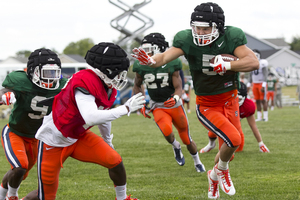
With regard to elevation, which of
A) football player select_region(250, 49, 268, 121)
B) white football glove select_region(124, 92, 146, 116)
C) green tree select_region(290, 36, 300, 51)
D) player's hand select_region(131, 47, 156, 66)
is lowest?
green tree select_region(290, 36, 300, 51)

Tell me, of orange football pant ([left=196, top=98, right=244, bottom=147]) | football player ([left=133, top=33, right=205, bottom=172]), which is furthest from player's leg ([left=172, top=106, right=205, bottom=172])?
orange football pant ([left=196, top=98, right=244, bottom=147])

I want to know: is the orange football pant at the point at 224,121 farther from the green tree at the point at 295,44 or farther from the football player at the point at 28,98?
the green tree at the point at 295,44

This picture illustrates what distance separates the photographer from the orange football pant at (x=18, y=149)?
13.2 feet

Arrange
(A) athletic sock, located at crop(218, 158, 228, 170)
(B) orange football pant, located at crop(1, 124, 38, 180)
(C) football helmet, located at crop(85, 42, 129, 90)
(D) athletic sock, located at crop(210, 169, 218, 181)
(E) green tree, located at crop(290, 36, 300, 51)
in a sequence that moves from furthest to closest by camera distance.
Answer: (E) green tree, located at crop(290, 36, 300, 51)
(D) athletic sock, located at crop(210, 169, 218, 181)
(A) athletic sock, located at crop(218, 158, 228, 170)
(B) orange football pant, located at crop(1, 124, 38, 180)
(C) football helmet, located at crop(85, 42, 129, 90)

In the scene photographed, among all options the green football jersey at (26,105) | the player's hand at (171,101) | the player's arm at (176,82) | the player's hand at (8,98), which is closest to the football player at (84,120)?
the player's hand at (8,98)

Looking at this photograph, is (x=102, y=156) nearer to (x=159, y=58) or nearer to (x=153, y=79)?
(x=159, y=58)

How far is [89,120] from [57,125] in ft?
1.57

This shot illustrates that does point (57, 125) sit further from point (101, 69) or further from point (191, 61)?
point (191, 61)

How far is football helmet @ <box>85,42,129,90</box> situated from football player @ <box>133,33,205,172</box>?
280cm

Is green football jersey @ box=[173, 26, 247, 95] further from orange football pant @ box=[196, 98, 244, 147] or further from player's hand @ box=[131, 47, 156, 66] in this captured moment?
player's hand @ box=[131, 47, 156, 66]

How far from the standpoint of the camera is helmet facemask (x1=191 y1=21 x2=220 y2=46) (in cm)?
418

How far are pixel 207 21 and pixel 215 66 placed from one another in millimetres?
543

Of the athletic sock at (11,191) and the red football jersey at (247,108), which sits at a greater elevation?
the athletic sock at (11,191)

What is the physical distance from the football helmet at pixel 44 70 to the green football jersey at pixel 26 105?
0.23 ft
